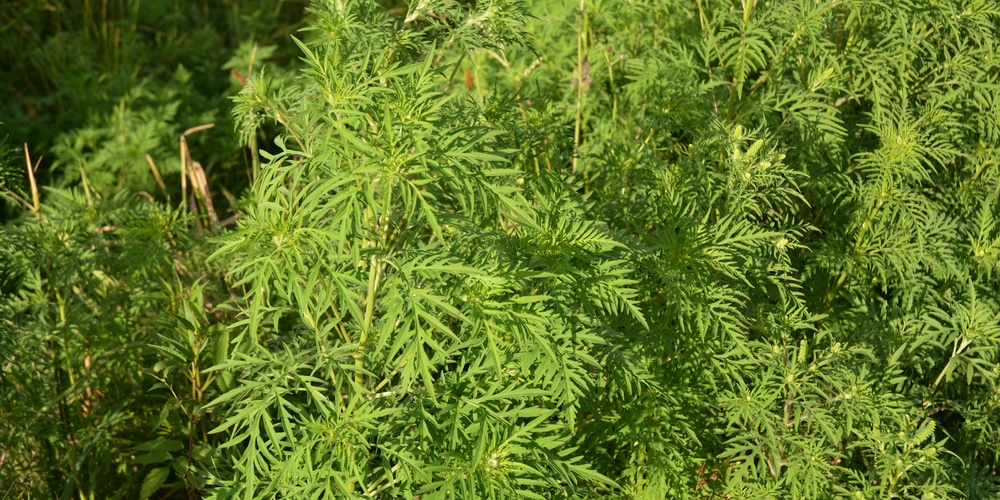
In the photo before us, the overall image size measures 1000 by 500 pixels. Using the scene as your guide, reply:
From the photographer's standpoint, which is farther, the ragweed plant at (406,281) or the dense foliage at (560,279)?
the dense foliage at (560,279)

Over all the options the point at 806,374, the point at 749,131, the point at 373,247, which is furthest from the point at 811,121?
the point at 373,247

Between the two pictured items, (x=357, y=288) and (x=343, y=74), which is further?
(x=357, y=288)

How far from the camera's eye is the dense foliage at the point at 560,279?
2107 millimetres

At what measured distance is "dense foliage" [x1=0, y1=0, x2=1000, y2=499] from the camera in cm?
211

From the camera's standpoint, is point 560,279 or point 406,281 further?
point 560,279

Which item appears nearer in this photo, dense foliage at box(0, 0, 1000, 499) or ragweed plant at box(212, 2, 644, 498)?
ragweed plant at box(212, 2, 644, 498)

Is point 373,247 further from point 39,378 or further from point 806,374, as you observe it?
point 39,378

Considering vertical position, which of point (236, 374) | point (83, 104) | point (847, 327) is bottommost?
point (83, 104)

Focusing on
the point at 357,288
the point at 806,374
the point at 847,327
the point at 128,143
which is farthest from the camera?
the point at 128,143

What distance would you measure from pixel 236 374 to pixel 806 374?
1929 mm

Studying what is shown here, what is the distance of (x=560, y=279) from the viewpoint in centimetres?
224

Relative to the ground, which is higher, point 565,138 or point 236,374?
point 565,138

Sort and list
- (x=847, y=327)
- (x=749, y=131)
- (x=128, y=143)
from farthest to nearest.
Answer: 1. (x=128, y=143)
2. (x=847, y=327)
3. (x=749, y=131)

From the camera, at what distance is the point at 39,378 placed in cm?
330
